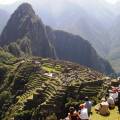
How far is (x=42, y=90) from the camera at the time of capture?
88.2m

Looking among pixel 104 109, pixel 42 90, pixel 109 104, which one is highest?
pixel 42 90

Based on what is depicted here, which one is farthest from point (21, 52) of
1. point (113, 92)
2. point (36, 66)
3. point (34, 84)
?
point (113, 92)

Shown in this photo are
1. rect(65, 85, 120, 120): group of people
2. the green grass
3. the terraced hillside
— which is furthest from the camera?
the terraced hillside

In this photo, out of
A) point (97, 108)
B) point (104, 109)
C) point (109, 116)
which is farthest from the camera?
point (97, 108)

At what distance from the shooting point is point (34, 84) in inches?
4050

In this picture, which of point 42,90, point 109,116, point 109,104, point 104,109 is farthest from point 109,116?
point 42,90

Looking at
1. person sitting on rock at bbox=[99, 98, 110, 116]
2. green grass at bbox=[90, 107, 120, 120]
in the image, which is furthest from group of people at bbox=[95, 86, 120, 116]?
green grass at bbox=[90, 107, 120, 120]

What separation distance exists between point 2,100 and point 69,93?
2970cm

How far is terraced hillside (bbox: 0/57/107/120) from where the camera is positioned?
3162 inches

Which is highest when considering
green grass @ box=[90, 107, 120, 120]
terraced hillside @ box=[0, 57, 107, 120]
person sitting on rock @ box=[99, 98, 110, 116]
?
terraced hillside @ box=[0, 57, 107, 120]

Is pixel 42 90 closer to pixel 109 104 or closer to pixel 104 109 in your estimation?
pixel 109 104

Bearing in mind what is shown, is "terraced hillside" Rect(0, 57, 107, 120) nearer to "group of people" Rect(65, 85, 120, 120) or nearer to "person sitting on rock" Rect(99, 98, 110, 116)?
"group of people" Rect(65, 85, 120, 120)

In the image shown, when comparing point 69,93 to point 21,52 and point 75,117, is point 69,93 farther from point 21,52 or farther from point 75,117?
point 21,52

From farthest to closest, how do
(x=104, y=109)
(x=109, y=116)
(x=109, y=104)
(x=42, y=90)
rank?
1. (x=42, y=90)
2. (x=109, y=104)
3. (x=104, y=109)
4. (x=109, y=116)
